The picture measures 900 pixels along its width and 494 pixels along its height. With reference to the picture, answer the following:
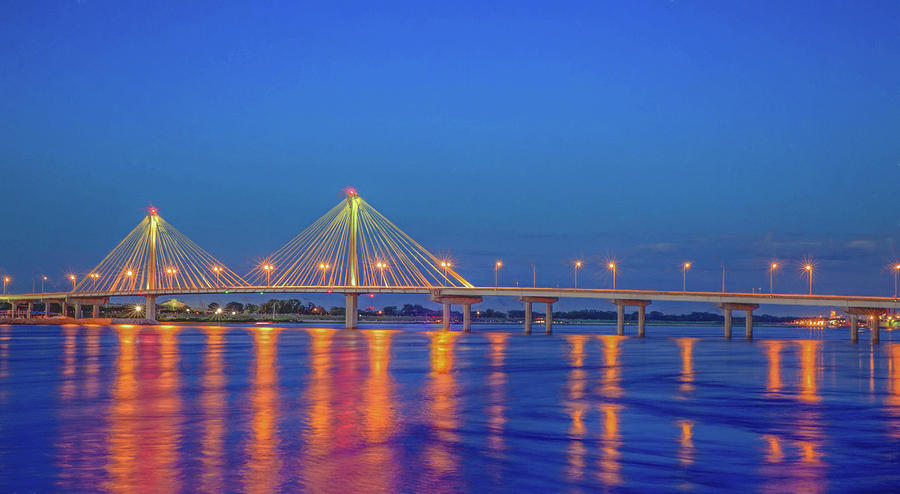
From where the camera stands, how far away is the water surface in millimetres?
17266

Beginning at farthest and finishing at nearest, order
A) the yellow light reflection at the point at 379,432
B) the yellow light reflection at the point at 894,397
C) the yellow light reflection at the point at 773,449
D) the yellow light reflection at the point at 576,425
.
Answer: the yellow light reflection at the point at 894,397 → the yellow light reflection at the point at 773,449 → the yellow light reflection at the point at 576,425 → the yellow light reflection at the point at 379,432

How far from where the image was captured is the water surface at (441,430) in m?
17.3

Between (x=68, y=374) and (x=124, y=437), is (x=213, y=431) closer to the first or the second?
(x=124, y=437)

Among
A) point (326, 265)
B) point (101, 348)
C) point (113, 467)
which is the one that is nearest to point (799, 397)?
point (113, 467)

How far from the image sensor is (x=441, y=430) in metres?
24.4

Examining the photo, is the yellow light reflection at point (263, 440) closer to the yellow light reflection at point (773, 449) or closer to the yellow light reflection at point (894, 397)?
the yellow light reflection at point (773, 449)

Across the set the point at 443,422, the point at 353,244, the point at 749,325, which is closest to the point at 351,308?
the point at 353,244

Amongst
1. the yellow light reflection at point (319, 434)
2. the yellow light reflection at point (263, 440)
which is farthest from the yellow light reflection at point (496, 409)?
the yellow light reflection at point (263, 440)

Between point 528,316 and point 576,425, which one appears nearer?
point 576,425

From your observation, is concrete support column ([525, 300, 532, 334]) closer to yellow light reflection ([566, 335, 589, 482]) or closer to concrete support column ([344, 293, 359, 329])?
concrete support column ([344, 293, 359, 329])

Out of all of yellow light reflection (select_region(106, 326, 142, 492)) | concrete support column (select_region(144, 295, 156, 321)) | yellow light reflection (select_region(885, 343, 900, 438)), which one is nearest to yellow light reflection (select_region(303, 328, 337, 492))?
yellow light reflection (select_region(106, 326, 142, 492))

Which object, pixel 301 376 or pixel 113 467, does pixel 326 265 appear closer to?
pixel 301 376

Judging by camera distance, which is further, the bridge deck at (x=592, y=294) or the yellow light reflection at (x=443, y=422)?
the bridge deck at (x=592, y=294)

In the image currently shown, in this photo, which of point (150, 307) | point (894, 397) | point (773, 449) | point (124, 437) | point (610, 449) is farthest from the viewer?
point (150, 307)
